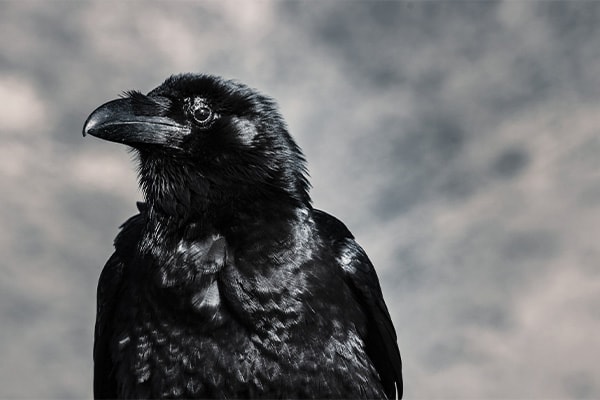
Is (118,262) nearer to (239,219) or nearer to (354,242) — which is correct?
(239,219)

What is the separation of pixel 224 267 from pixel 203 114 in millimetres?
1553

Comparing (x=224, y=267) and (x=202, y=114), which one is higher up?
(x=202, y=114)

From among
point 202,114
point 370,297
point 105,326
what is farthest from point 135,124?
point 370,297

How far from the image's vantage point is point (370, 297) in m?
7.86

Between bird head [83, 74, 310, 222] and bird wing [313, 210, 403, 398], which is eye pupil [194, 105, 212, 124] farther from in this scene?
bird wing [313, 210, 403, 398]

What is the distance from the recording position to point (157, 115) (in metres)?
→ 6.88

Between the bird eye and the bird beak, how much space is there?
15 centimetres

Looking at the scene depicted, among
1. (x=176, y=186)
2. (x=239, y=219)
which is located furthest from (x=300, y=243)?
(x=176, y=186)

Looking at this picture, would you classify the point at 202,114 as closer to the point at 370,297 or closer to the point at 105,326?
the point at 105,326

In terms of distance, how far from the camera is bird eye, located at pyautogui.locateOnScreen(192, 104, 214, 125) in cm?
694

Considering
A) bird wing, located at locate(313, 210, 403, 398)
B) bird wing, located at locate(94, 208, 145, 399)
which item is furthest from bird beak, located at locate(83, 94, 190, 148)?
bird wing, located at locate(313, 210, 403, 398)

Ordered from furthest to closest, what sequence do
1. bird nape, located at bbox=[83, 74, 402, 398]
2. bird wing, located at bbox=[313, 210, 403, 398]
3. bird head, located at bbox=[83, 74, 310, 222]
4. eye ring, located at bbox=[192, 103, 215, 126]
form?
bird wing, located at bbox=[313, 210, 403, 398]
eye ring, located at bbox=[192, 103, 215, 126]
bird head, located at bbox=[83, 74, 310, 222]
bird nape, located at bbox=[83, 74, 402, 398]

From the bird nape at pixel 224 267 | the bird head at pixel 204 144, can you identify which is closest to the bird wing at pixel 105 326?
the bird nape at pixel 224 267

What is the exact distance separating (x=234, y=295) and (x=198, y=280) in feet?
1.16
